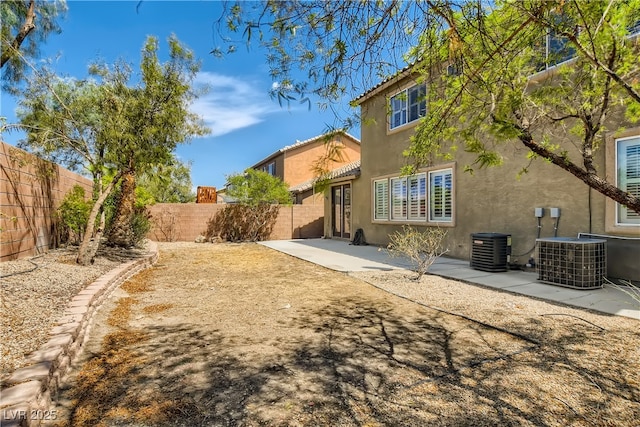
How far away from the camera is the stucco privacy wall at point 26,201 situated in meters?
7.07

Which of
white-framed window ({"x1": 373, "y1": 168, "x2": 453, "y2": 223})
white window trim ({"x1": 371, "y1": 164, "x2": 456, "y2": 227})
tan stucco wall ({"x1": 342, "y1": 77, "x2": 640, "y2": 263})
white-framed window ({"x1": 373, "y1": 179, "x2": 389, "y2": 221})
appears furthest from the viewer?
white-framed window ({"x1": 373, "y1": 179, "x2": 389, "y2": 221})

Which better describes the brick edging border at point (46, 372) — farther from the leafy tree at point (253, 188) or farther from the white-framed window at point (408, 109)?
the leafy tree at point (253, 188)

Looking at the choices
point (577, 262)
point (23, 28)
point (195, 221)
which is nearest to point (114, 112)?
point (23, 28)

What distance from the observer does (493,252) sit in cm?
862

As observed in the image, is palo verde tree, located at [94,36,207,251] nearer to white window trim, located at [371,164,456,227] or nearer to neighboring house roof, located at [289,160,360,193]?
neighboring house roof, located at [289,160,360,193]

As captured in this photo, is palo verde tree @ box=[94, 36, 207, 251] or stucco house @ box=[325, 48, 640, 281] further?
palo verde tree @ box=[94, 36, 207, 251]

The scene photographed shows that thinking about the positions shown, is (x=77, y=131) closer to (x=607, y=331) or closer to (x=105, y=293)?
(x=105, y=293)

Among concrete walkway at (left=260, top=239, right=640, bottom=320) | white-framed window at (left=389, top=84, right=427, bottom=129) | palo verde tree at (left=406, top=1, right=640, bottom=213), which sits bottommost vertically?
concrete walkway at (left=260, top=239, right=640, bottom=320)

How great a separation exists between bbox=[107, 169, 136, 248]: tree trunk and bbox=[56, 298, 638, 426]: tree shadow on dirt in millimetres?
8409

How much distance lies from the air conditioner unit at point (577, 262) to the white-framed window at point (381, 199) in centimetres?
752

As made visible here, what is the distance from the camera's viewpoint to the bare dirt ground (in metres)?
2.71

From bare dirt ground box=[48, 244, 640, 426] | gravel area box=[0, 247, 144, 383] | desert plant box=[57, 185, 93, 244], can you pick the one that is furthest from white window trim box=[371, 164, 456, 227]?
desert plant box=[57, 185, 93, 244]

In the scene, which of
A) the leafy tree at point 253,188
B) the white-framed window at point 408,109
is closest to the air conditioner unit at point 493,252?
the white-framed window at point 408,109

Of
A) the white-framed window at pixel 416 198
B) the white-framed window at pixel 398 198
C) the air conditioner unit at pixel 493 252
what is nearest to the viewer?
the air conditioner unit at pixel 493 252
